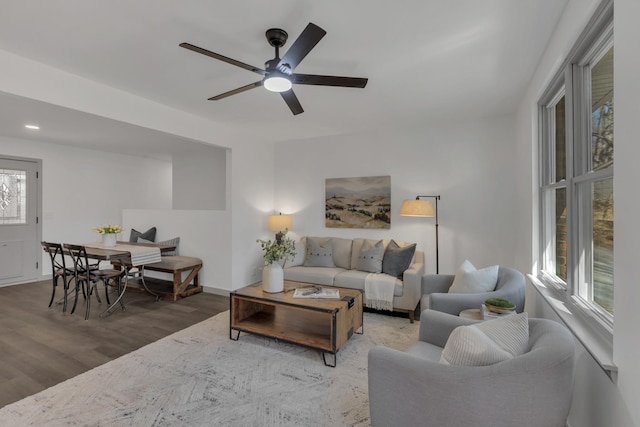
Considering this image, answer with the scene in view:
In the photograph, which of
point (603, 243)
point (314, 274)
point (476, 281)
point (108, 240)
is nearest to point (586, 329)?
point (603, 243)

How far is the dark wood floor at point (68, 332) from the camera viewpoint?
2.45 metres

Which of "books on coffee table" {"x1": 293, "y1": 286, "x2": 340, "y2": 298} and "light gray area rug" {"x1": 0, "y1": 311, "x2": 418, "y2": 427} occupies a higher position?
"books on coffee table" {"x1": 293, "y1": 286, "x2": 340, "y2": 298}

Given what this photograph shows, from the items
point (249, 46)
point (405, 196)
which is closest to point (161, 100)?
point (249, 46)

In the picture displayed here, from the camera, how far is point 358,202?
16.0 feet

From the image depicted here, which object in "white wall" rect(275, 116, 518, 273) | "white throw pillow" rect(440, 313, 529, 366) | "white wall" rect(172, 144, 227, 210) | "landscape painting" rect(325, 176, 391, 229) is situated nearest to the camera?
"white throw pillow" rect(440, 313, 529, 366)

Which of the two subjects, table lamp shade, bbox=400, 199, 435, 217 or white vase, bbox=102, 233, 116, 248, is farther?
white vase, bbox=102, 233, 116, 248

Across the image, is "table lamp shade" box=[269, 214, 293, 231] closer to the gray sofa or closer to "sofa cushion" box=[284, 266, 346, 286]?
the gray sofa

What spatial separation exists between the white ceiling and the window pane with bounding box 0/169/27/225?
2094 millimetres

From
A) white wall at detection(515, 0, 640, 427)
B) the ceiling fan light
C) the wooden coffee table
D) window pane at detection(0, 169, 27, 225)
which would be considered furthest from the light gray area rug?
window pane at detection(0, 169, 27, 225)

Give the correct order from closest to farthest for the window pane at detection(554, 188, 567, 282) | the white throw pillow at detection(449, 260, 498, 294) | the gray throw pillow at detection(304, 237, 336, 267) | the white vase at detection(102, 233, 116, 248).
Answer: the window pane at detection(554, 188, 567, 282) < the white throw pillow at detection(449, 260, 498, 294) < the white vase at detection(102, 233, 116, 248) < the gray throw pillow at detection(304, 237, 336, 267)

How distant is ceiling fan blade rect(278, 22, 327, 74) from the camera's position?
174 centimetres

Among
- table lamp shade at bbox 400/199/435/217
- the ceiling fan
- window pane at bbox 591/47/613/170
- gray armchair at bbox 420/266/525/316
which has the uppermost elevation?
the ceiling fan

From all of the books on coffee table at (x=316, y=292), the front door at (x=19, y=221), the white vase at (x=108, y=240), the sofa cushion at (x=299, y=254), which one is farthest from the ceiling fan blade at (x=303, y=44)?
the front door at (x=19, y=221)

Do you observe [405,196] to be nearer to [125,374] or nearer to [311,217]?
[311,217]
